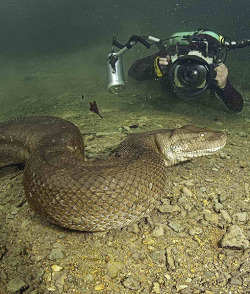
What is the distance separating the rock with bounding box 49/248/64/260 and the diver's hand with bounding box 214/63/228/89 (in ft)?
15.8

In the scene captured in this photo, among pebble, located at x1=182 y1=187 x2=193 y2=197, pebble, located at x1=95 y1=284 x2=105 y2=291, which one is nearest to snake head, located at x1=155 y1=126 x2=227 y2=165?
pebble, located at x1=182 y1=187 x2=193 y2=197

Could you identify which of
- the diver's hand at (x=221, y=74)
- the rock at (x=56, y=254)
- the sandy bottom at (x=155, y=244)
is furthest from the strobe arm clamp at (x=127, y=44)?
the rock at (x=56, y=254)

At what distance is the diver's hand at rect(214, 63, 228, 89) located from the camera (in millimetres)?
5597

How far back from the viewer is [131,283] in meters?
2.12

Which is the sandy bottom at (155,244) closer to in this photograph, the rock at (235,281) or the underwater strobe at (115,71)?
the rock at (235,281)

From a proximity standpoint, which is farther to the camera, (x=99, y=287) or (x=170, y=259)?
(x=170, y=259)

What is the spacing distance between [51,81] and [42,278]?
10061 millimetres

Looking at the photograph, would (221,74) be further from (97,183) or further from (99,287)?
(99,287)

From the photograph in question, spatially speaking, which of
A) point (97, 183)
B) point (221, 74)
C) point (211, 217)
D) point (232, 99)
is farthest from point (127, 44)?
point (211, 217)

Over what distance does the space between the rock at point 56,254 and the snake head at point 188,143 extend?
1742 mm

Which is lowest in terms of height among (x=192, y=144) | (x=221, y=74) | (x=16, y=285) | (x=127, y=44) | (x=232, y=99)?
(x=232, y=99)

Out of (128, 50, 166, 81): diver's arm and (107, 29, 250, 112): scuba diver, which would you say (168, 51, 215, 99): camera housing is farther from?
(128, 50, 166, 81): diver's arm

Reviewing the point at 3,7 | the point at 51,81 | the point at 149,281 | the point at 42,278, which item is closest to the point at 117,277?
the point at 149,281

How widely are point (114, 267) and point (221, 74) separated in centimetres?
487
